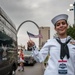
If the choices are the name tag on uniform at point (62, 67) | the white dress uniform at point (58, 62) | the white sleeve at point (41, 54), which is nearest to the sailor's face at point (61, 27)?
the white dress uniform at point (58, 62)

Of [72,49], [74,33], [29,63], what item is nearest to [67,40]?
[72,49]

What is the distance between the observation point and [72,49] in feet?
16.0

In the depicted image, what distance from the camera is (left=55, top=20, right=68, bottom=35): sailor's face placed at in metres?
4.93

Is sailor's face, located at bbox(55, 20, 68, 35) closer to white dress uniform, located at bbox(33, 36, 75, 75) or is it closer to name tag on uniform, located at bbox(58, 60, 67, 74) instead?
white dress uniform, located at bbox(33, 36, 75, 75)

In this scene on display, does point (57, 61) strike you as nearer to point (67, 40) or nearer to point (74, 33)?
point (67, 40)

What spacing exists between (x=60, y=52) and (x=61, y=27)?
36 cm

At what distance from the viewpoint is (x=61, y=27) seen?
4.95 m

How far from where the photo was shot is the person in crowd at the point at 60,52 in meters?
4.77

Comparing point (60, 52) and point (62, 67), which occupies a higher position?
point (60, 52)

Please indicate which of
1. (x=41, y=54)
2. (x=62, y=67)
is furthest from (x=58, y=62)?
(x=41, y=54)

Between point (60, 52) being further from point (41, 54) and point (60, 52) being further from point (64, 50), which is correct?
point (41, 54)

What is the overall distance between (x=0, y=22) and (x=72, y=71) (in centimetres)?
885

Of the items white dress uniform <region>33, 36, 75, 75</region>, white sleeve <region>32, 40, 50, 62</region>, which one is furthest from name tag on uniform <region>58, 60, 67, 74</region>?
white sleeve <region>32, 40, 50, 62</region>

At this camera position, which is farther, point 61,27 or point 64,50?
point 61,27
